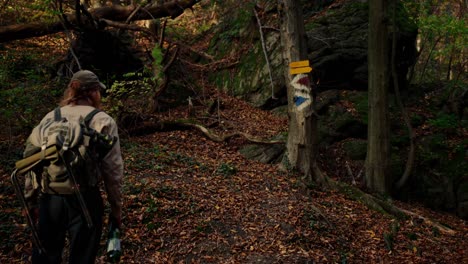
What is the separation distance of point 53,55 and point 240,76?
6.51m

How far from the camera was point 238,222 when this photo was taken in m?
5.91

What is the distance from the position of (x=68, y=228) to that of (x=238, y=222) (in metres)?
3.16

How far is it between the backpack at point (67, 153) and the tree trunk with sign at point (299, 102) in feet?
17.5

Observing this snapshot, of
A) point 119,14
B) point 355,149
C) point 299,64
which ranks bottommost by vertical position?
point 355,149

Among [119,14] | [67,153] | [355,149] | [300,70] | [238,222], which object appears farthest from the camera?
[119,14]

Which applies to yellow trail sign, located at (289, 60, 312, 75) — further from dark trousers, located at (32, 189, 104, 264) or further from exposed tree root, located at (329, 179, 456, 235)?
dark trousers, located at (32, 189, 104, 264)

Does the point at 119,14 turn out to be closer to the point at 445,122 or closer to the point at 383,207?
the point at 383,207

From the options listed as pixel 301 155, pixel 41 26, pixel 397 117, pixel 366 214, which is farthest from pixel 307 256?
pixel 41 26

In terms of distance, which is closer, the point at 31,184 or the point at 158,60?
the point at 31,184

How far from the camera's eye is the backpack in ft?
9.82

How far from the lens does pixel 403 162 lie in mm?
10328

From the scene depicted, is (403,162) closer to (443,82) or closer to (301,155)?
(301,155)

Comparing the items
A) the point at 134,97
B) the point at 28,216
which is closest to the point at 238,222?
the point at 28,216

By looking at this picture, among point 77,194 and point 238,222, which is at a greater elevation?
point 77,194
